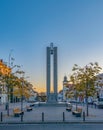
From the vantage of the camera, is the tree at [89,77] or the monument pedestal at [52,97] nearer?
the tree at [89,77]

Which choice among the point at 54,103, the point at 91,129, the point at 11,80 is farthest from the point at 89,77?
the point at 54,103

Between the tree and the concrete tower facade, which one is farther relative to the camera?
the concrete tower facade

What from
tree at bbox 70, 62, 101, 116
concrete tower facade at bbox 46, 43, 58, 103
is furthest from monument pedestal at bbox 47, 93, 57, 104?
tree at bbox 70, 62, 101, 116

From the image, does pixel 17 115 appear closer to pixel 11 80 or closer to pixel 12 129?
pixel 11 80

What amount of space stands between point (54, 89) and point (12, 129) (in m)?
58.7

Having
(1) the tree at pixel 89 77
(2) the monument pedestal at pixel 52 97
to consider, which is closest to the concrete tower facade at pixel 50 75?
(2) the monument pedestal at pixel 52 97

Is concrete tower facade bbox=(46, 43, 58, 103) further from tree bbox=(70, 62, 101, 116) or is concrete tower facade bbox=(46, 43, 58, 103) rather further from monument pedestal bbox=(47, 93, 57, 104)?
tree bbox=(70, 62, 101, 116)

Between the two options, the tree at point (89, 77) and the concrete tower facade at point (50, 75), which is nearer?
the tree at point (89, 77)

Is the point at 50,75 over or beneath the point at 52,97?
over

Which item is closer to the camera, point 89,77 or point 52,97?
point 89,77

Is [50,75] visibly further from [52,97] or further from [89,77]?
[89,77]

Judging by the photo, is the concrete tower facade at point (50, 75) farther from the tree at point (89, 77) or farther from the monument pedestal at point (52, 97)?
the tree at point (89, 77)

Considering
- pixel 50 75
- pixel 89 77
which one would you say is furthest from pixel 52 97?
pixel 89 77

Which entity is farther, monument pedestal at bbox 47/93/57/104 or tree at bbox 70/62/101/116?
monument pedestal at bbox 47/93/57/104
